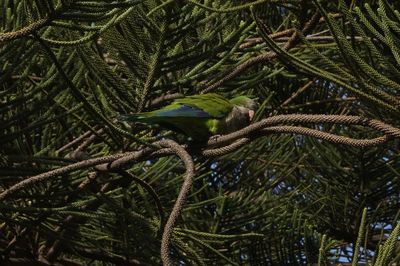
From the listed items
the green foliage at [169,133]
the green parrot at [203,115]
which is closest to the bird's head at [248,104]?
the green parrot at [203,115]

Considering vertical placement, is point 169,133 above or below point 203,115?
below

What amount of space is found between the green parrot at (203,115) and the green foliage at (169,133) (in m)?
0.10

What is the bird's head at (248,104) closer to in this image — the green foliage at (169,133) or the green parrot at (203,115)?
the green parrot at (203,115)

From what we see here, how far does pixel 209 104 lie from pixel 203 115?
0.12 meters

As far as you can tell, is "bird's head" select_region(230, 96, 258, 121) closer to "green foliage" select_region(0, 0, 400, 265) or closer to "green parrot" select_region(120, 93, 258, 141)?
"green parrot" select_region(120, 93, 258, 141)

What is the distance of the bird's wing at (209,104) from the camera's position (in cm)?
271

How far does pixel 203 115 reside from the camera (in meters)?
2.67

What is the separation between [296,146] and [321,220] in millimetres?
505

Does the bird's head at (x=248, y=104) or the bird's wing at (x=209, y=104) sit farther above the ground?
the bird's wing at (x=209, y=104)

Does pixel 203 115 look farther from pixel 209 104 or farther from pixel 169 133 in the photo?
pixel 169 133

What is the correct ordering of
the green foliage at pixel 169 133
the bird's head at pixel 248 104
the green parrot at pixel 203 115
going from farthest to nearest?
the bird's head at pixel 248 104 → the green parrot at pixel 203 115 → the green foliage at pixel 169 133

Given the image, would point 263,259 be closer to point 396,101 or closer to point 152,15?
point 152,15

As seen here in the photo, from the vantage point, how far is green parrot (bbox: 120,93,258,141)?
8.57 ft

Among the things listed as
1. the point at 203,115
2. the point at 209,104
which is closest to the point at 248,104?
the point at 209,104
